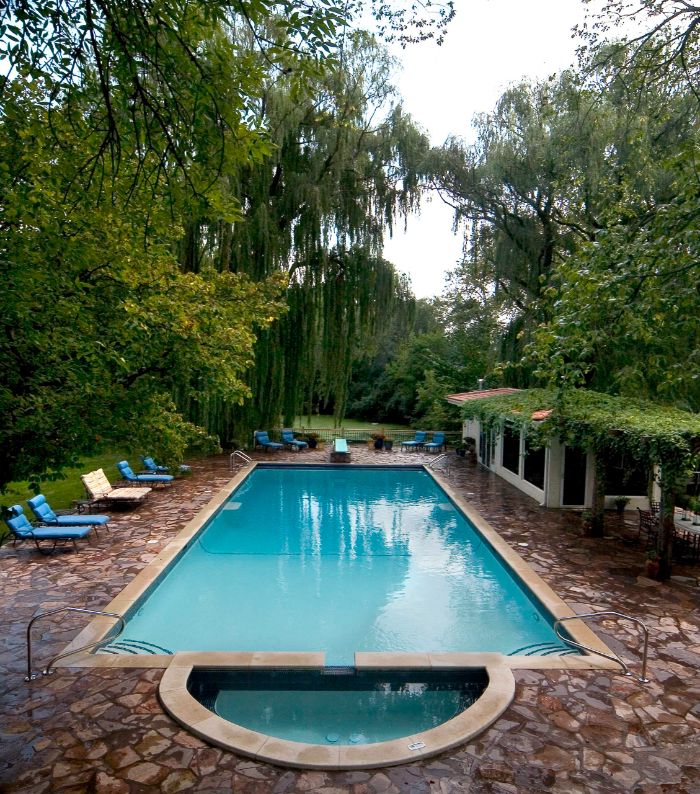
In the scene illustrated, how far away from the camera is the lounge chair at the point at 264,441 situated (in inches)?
853

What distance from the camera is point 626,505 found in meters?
13.3

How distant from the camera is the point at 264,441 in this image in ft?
71.1

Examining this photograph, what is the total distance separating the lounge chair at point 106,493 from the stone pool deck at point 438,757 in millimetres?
4185

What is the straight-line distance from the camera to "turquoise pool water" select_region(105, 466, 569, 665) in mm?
7477

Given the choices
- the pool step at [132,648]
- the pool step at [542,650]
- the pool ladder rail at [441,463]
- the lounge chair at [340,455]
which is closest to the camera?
the pool step at [132,648]

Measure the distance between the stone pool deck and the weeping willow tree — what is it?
1191 cm

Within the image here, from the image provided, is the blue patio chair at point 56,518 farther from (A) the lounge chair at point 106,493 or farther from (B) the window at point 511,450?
(B) the window at point 511,450

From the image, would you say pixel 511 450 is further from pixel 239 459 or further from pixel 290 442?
pixel 239 459

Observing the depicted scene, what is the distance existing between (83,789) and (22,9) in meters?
5.19

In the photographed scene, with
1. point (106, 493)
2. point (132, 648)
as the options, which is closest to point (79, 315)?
point (132, 648)

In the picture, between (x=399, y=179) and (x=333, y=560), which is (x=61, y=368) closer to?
(x=333, y=560)

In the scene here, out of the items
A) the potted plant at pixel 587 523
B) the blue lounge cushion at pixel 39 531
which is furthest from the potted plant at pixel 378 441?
the blue lounge cushion at pixel 39 531

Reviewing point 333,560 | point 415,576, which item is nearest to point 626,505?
point 415,576

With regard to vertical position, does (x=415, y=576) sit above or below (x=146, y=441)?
below
